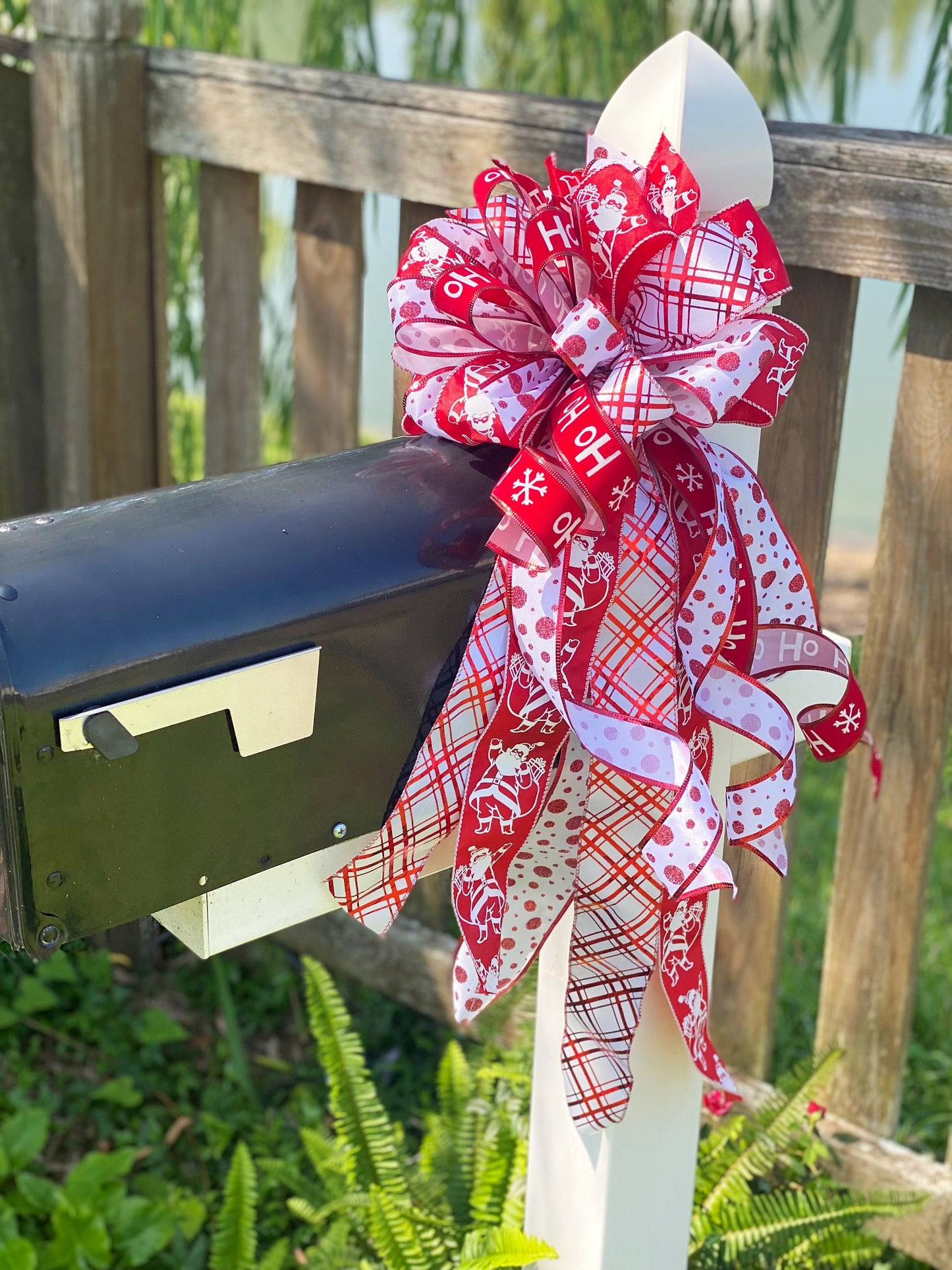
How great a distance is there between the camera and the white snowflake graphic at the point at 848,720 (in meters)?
1.10

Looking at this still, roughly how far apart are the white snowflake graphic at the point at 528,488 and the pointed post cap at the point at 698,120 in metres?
0.26

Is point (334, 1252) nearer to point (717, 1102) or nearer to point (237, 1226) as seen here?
point (237, 1226)

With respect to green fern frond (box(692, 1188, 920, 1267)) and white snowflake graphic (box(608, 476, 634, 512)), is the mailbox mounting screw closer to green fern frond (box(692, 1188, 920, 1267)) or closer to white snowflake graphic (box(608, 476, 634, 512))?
white snowflake graphic (box(608, 476, 634, 512))

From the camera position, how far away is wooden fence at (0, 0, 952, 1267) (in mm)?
1495

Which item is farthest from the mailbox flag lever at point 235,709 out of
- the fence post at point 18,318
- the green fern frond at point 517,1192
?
the fence post at point 18,318

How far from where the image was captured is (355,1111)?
174 centimetres

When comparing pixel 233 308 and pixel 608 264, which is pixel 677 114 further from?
pixel 233 308

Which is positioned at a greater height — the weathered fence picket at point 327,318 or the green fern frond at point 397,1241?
the weathered fence picket at point 327,318

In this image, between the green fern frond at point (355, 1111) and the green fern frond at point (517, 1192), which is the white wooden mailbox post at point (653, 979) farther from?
the green fern frond at point (355, 1111)

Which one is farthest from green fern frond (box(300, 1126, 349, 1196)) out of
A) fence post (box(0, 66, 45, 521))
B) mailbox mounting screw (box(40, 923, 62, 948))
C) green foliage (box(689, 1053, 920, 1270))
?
fence post (box(0, 66, 45, 521))

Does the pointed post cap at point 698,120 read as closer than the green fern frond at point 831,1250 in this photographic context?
Yes

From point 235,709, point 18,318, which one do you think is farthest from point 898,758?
point 18,318

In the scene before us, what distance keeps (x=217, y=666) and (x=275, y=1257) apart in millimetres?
1204

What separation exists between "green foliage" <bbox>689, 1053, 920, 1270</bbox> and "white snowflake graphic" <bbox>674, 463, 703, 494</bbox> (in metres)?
A: 1.02
